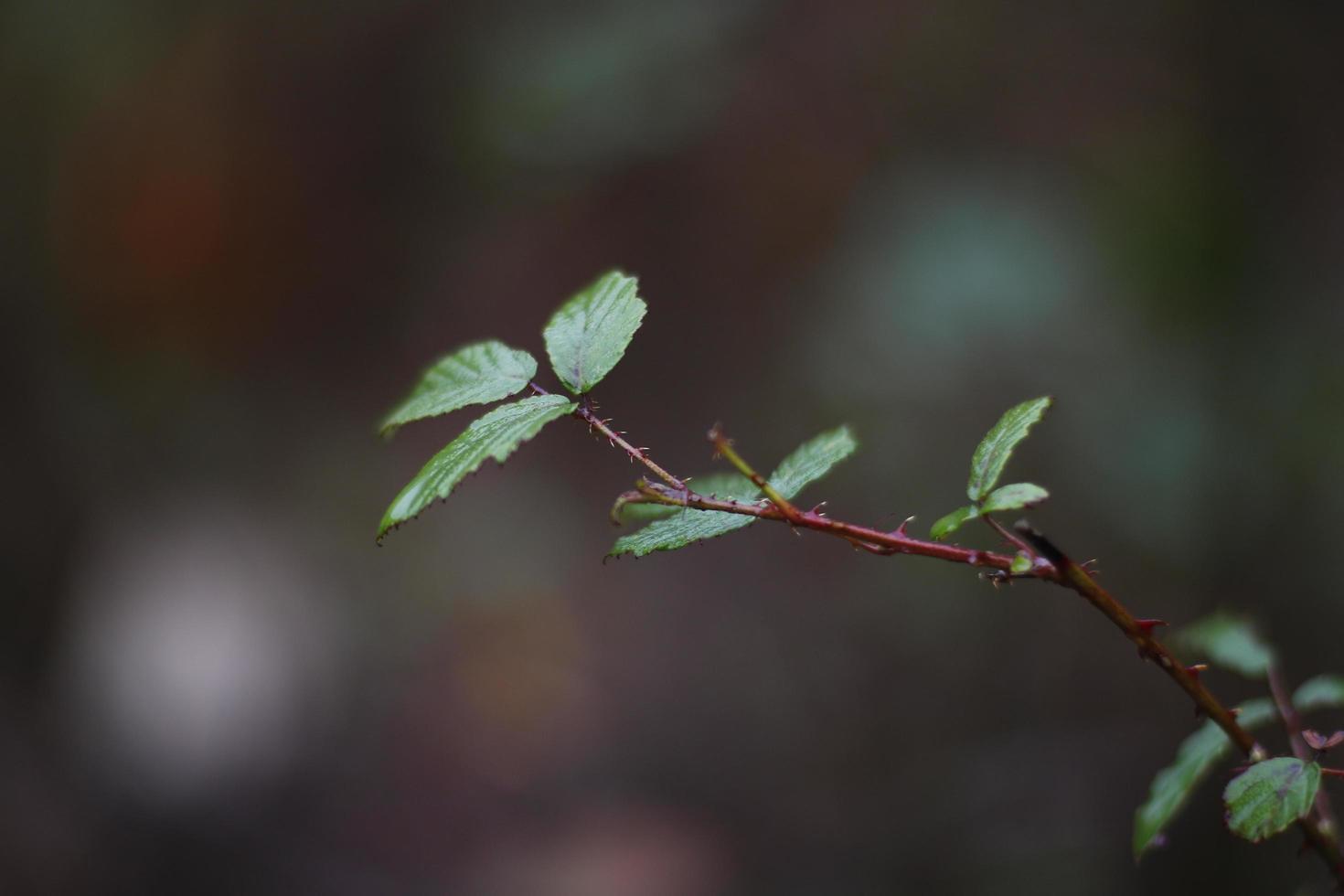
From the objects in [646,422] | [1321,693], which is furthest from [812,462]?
[646,422]

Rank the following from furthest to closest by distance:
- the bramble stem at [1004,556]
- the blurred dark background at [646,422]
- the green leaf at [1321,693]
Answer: the blurred dark background at [646,422], the green leaf at [1321,693], the bramble stem at [1004,556]

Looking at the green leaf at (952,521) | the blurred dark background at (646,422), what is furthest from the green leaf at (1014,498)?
the blurred dark background at (646,422)

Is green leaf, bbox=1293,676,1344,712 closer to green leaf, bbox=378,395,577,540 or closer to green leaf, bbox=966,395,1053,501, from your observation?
green leaf, bbox=966,395,1053,501

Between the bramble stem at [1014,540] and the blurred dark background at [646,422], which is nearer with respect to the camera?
the bramble stem at [1014,540]

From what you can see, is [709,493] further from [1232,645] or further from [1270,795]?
[1232,645]

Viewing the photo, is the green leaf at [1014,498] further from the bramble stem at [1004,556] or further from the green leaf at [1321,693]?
the green leaf at [1321,693]

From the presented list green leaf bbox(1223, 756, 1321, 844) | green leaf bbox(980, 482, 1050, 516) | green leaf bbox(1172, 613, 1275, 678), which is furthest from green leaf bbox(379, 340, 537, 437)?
green leaf bbox(1172, 613, 1275, 678)
